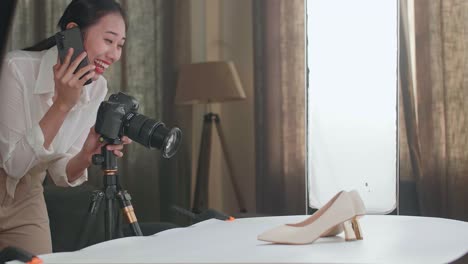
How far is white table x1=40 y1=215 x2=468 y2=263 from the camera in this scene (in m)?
0.89

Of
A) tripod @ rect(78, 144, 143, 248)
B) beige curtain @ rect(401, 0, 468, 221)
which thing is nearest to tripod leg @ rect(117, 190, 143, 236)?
tripod @ rect(78, 144, 143, 248)

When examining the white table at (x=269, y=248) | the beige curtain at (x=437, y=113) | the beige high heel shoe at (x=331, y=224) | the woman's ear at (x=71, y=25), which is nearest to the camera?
the white table at (x=269, y=248)

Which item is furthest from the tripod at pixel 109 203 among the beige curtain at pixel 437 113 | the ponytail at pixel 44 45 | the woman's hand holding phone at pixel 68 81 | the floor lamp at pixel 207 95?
the beige curtain at pixel 437 113

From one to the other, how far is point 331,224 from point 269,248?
0.41 feet

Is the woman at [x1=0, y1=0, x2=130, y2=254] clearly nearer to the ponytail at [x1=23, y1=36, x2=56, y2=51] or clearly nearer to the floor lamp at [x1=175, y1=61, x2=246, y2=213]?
the ponytail at [x1=23, y1=36, x2=56, y2=51]

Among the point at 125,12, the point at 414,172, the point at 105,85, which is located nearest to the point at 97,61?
the point at 105,85

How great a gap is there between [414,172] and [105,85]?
1.14 metres

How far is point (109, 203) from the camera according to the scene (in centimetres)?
135

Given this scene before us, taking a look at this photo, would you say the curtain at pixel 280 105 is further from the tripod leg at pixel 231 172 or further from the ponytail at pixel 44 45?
the ponytail at pixel 44 45

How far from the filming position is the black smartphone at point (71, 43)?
51.5 inches

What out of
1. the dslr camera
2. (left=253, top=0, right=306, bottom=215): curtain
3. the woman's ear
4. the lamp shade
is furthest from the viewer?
(left=253, top=0, right=306, bottom=215): curtain

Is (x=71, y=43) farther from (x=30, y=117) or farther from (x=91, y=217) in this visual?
(x=91, y=217)

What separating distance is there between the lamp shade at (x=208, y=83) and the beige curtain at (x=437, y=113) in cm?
57

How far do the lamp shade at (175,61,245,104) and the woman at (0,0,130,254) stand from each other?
1.53ft
